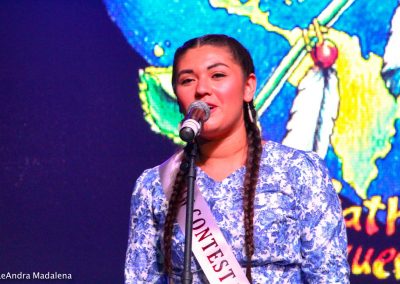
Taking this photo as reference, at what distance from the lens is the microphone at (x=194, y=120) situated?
1.55 meters

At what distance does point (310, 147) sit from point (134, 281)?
4.77 feet

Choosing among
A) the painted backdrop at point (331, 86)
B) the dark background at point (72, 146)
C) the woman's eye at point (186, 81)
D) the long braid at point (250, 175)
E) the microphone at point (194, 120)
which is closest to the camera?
the microphone at point (194, 120)

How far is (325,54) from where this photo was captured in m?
3.23

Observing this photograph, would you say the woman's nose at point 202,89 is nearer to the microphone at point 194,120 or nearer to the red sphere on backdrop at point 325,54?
the microphone at point 194,120

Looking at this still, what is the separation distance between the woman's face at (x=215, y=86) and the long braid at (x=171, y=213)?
142 millimetres

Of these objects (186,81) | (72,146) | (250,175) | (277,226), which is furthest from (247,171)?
(72,146)

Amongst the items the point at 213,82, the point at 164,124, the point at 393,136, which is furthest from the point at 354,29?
the point at 213,82

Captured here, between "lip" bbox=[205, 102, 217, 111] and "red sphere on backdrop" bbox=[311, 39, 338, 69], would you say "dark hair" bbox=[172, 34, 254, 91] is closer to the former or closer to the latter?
"lip" bbox=[205, 102, 217, 111]

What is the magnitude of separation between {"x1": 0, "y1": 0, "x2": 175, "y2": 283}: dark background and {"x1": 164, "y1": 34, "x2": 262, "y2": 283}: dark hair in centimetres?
134

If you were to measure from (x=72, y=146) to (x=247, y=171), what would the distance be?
1609 mm

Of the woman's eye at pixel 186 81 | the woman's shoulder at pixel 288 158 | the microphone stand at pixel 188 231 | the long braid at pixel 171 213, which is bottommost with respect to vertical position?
the microphone stand at pixel 188 231

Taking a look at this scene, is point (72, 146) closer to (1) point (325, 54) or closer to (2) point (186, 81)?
(1) point (325, 54)

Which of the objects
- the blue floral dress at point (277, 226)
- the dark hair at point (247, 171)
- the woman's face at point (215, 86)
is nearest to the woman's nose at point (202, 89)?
the woman's face at point (215, 86)

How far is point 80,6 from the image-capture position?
11.2ft
